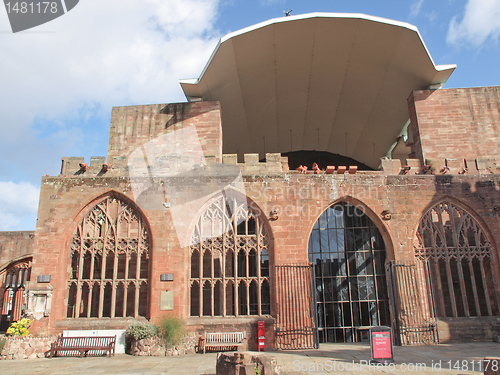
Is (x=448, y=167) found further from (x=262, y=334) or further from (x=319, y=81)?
(x=262, y=334)

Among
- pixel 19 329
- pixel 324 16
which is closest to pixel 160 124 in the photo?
pixel 324 16

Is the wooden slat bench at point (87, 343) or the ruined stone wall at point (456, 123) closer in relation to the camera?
→ the wooden slat bench at point (87, 343)

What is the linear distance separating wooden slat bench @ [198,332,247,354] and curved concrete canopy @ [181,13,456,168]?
35.7 feet

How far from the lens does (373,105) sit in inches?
912

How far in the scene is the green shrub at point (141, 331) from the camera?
1359 centimetres

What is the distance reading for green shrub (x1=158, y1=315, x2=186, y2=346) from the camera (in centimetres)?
1375

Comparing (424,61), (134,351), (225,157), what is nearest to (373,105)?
(424,61)

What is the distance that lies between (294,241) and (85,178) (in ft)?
26.3

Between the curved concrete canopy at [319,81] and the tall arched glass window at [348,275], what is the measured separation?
23.5ft

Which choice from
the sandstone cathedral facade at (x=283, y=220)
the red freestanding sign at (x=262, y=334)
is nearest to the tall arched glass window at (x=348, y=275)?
the sandstone cathedral facade at (x=283, y=220)

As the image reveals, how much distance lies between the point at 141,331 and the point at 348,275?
890cm

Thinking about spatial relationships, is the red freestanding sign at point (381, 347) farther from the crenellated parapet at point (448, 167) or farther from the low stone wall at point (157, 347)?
the crenellated parapet at point (448, 167)

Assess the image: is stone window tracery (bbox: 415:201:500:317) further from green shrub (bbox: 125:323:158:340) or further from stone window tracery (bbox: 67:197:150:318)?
stone window tracery (bbox: 67:197:150:318)

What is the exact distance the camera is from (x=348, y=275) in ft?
59.6
